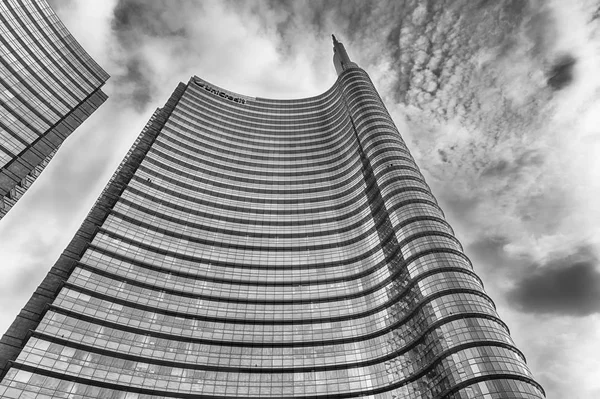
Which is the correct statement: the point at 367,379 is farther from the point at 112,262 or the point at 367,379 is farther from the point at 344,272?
the point at 112,262

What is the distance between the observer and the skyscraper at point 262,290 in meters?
54.7

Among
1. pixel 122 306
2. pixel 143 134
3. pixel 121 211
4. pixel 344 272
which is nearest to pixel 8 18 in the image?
pixel 143 134

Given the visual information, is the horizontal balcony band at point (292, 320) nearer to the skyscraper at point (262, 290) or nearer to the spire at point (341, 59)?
the skyscraper at point (262, 290)

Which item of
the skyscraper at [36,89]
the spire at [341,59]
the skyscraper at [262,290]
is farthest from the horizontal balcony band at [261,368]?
the spire at [341,59]

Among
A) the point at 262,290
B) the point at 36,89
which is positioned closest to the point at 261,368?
the point at 262,290

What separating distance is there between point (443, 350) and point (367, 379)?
50.5ft

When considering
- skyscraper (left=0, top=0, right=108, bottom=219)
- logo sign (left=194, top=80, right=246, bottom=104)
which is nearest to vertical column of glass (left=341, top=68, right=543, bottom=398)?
logo sign (left=194, top=80, right=246, bottom=104)

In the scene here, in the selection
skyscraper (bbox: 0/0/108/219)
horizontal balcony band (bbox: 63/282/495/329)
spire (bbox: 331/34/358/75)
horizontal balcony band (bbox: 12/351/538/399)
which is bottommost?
horizontal balcony band (bbox: 12/351/538/399)

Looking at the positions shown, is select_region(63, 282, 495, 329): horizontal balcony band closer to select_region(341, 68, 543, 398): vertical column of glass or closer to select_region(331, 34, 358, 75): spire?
select_region(341, 68, 543, 398): vertical column of glass

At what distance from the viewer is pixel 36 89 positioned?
8500cm

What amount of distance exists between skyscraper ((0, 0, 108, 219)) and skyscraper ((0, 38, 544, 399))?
16280mm

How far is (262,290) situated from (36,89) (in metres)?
→ 71.8

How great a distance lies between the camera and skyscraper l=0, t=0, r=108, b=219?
73312 mm

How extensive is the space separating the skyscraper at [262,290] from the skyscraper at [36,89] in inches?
641
